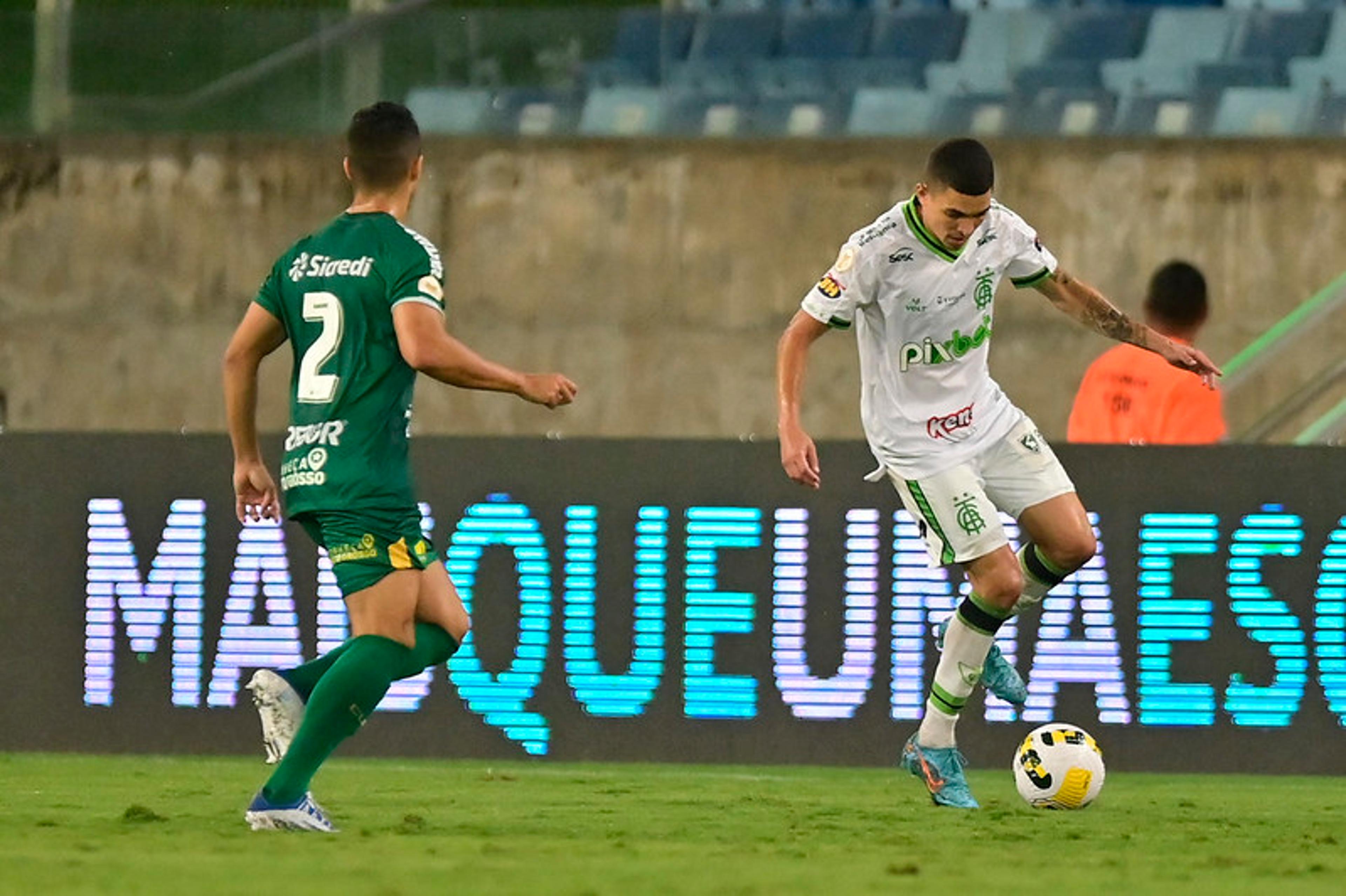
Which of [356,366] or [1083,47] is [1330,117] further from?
[356,366]

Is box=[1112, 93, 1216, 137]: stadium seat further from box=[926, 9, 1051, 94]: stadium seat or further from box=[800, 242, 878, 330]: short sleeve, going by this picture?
box=[800, 242, 878, 330]: short sleeve

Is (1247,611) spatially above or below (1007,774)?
above

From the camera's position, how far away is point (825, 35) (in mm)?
14289

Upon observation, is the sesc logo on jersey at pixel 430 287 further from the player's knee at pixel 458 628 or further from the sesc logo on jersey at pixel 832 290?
the sesc logo on jersey at pixel 832 290

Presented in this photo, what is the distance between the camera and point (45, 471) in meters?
10.1

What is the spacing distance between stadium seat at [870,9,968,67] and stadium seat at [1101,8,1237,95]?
84 centimetres

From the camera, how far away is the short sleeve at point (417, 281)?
6.48m

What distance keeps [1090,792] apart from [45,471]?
14.5 feet

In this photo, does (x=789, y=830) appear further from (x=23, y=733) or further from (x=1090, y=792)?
(x=23, y=733)

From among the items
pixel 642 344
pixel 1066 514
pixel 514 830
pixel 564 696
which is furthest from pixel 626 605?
pixel 642 344

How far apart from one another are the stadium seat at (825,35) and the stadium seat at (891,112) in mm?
272

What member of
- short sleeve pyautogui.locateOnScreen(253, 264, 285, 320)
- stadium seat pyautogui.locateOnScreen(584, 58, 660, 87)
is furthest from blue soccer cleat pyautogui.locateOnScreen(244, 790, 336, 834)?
stadium seat pyautogui.locateOnScreen(584, 58, 660, 87)

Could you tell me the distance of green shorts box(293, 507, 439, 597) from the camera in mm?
6508

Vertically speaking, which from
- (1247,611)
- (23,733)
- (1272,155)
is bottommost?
(23,733)
